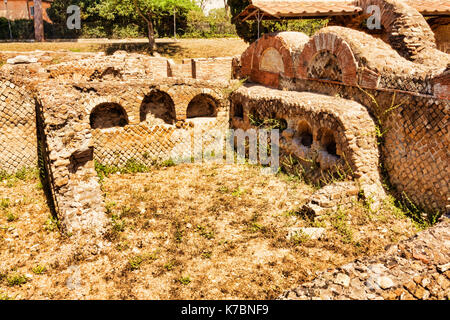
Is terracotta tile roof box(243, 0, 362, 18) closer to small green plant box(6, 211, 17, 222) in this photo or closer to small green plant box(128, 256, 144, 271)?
small green plant box(128, 256, 144, 271)

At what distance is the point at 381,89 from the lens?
7094 mm

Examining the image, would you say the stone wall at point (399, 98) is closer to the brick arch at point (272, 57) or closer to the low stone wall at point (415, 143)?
the low stone wall at point (415, 143)

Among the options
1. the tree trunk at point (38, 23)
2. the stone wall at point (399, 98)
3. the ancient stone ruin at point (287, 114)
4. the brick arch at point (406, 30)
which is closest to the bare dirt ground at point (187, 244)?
the ancient stone ruin at point (287, 114)

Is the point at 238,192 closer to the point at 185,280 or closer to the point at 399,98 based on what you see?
the point at 185,280

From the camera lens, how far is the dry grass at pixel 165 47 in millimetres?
25047

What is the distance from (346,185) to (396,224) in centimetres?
112

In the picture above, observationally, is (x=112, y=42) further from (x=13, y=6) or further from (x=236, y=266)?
(x=236, y=266)

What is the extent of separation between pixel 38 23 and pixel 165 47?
37.2 ft

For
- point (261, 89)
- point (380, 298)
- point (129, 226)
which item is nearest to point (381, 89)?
point (261, 89)

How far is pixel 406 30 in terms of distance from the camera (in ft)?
28.6

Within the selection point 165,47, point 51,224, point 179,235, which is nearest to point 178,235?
point 179,235

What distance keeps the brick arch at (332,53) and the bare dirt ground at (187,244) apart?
9.01 ft

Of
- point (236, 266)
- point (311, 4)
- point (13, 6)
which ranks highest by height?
point (13, 6)

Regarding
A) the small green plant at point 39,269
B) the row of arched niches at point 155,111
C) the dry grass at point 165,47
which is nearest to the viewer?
the small green plant at point 39,269
